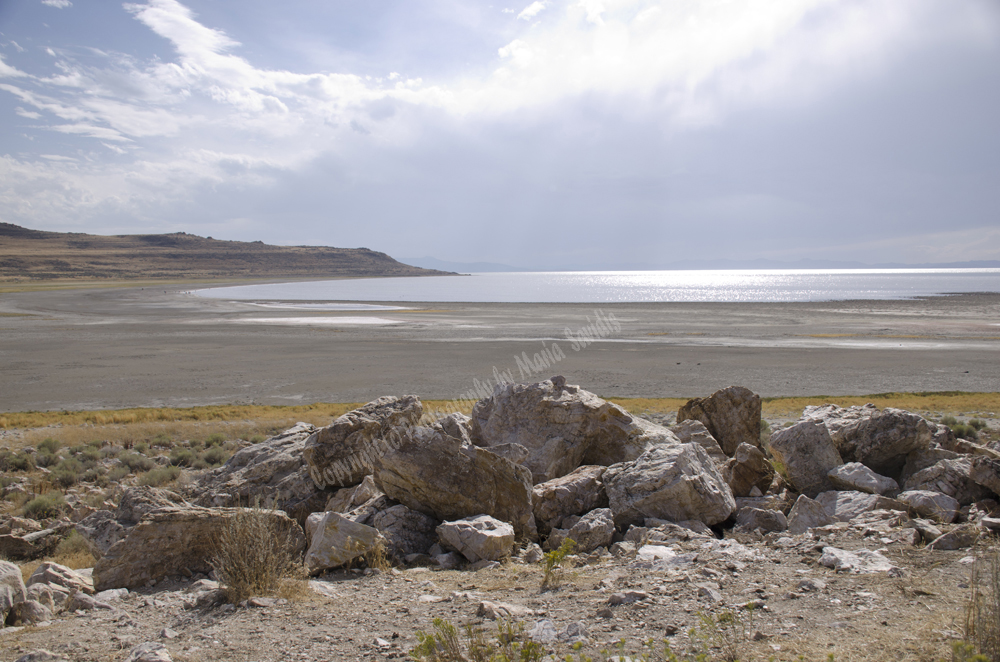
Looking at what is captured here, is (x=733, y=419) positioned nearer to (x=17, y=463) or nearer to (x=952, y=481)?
(x=952, y=481)

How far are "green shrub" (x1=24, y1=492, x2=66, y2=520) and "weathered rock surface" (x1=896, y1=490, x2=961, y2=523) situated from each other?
1126cm

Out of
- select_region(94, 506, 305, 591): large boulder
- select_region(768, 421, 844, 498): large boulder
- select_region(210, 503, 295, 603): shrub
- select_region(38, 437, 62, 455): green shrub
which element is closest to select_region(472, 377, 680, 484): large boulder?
select_region(768, 421, 844, 498): large boulder

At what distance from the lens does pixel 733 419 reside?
31.8 ft

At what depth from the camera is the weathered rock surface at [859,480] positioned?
681cm

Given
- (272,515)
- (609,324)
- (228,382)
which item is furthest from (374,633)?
(609,324)

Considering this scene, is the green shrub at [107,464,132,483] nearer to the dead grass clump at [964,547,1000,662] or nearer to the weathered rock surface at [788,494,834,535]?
the weathered rock surface at [788,494,834,535]

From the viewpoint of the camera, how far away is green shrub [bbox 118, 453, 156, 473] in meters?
11.1

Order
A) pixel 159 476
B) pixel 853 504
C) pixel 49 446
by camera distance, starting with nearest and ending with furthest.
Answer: pixel 853 504 → pixel 159 476 → pixel 49 446

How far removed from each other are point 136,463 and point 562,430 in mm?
8680

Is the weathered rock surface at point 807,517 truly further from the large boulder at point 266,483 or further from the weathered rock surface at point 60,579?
the weathered rock surface at point 60,579

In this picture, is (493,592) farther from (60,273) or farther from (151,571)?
(60,273)

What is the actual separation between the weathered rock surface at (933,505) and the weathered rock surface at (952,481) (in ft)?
1.07

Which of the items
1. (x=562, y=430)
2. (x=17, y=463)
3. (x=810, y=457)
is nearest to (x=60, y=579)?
(x=562, y=430)

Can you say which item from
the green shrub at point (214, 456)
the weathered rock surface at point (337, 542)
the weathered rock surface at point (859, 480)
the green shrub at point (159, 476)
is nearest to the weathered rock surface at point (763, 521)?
the weathered rock surface at point (859, 480)
